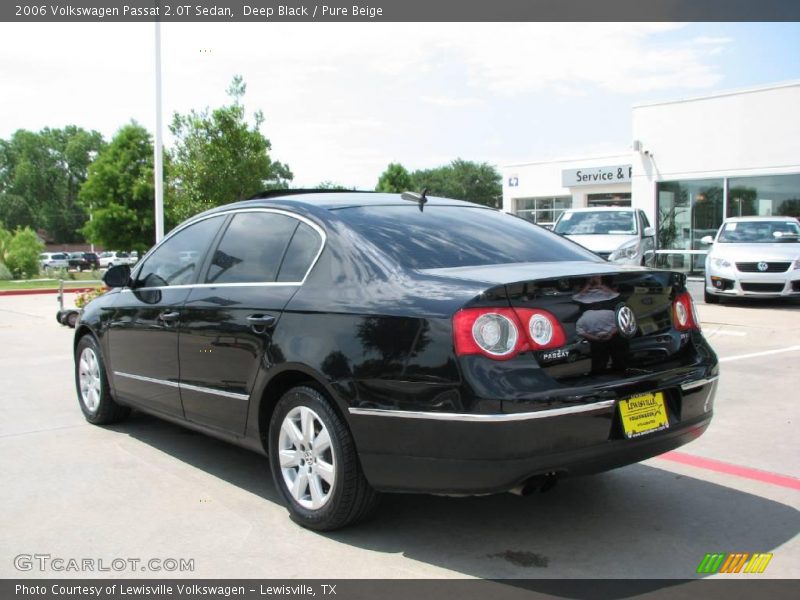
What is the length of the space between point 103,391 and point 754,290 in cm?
1181

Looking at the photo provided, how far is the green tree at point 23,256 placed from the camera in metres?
34.4

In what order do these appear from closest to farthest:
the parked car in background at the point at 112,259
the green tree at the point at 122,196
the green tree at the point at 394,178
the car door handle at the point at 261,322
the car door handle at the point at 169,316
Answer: the car door handle at the point at 261,322 < the car door handle at the point at 169,316 < the green tree at the point at 122,196 < the parked car in background at the point at 112,259 < the green tree at the point at 394,178

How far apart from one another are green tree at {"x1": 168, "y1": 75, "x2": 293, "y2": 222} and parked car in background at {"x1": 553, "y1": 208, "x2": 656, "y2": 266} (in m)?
10.4

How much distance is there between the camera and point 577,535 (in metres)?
3.80

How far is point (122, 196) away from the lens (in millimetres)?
43000

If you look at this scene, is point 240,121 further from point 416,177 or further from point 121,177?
point 416,177

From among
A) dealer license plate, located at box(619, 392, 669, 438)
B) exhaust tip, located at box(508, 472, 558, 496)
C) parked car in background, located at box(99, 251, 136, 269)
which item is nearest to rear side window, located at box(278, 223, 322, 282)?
exhaust tip, located at box(508, 472, 558, 496)

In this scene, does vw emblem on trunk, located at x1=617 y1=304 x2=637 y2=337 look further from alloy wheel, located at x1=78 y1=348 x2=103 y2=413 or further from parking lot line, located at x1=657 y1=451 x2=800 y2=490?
alloy wheel, located at x1=78 y1=348 x2=103 y2=413

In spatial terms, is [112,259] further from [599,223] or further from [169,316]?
[169,316]

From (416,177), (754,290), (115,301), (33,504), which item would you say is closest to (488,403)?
(33,504)

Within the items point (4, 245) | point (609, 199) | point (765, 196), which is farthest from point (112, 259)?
point (765, 196)

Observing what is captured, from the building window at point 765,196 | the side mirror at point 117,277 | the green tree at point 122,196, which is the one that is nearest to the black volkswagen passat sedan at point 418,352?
the side mirror at point 117,277

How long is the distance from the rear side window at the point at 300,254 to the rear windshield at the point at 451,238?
197mm

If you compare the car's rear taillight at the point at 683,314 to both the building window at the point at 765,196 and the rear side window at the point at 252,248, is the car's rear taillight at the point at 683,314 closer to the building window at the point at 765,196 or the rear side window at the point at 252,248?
the rear side window at the point at 252,248
